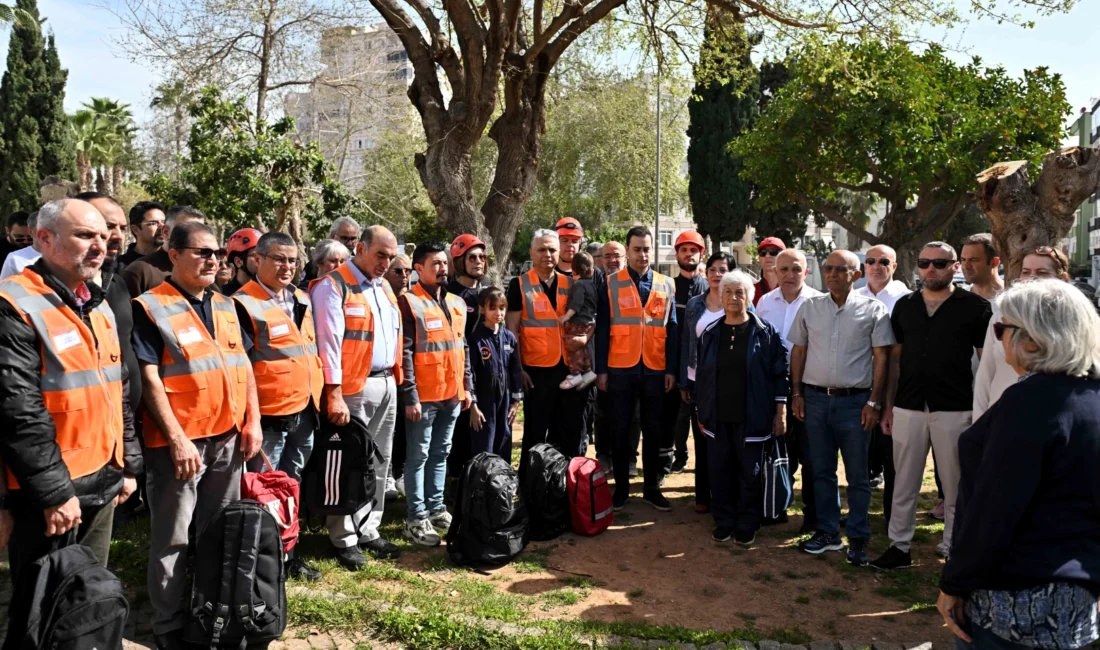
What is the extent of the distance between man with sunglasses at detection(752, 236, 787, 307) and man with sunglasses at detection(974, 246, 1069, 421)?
2.93m

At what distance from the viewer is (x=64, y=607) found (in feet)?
10.3

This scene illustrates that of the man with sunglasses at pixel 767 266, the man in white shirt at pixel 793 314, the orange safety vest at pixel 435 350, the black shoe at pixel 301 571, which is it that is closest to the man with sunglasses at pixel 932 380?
the man in white shirt at pixel 793 314

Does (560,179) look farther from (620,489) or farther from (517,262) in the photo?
(620,489)

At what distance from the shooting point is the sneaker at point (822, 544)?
5848mm

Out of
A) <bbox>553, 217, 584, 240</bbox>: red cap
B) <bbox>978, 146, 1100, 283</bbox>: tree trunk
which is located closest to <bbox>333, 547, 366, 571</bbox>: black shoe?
<bbox>553, 217, 584, 240</bbox>: red cap

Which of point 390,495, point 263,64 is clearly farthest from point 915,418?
point 263,64

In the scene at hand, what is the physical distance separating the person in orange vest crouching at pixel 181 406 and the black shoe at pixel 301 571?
0.91 metres

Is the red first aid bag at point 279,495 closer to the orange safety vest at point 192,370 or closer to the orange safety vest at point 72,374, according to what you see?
the orange safety vest at point 192,370

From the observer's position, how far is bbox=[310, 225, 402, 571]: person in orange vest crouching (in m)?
5.27

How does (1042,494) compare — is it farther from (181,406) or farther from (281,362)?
(281,362)

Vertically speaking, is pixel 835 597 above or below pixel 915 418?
below

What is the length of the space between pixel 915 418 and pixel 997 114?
17996mm

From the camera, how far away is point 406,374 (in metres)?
5.82

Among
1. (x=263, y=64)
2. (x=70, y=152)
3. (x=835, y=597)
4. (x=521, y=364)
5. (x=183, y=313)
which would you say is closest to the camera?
(x=183, y=313)
